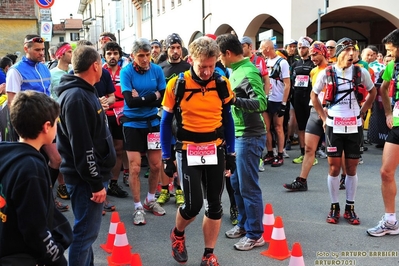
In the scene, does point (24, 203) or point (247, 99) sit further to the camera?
point (247, 99)

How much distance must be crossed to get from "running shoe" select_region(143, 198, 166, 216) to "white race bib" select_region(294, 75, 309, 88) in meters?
3.88

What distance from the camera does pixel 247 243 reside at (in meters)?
3.99

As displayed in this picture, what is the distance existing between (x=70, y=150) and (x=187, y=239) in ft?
5.97

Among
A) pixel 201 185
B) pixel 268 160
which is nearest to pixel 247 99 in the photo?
pixel 201 185

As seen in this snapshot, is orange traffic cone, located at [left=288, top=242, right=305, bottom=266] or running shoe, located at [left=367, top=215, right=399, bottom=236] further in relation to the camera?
running shoe, located at [left=367, top=215, right=399, bottom=236]

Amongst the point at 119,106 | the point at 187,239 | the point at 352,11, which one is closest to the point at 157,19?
the point at 352,11

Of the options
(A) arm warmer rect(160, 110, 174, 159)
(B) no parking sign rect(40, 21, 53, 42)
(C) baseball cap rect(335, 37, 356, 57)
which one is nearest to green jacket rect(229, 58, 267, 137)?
(A) arm warmer rect(160, 110, 174, 159)

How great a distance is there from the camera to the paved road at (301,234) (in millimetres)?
3801

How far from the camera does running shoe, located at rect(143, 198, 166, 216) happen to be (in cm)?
507

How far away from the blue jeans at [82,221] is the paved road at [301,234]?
917 mm

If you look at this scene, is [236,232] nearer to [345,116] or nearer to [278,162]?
[345,116]

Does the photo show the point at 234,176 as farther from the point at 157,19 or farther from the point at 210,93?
the point at 157,19

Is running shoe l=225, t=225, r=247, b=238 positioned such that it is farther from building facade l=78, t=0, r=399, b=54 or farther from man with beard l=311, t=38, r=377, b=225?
building facade l=78, t=0, r=399, b=54

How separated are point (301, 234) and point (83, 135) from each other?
8.73 feet
